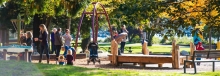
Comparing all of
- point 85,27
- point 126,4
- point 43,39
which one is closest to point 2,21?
point 85,27

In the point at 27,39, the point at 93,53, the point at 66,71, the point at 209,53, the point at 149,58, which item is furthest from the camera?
the point at 27,39

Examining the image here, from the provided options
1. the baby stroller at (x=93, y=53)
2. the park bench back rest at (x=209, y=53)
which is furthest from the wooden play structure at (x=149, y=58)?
the park bench back rest at (x=209, y=53)

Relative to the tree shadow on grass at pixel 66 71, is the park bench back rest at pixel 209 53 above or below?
above

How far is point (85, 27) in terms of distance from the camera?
32.5 meters

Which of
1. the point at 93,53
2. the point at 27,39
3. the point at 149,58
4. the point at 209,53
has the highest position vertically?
the point at 27,39

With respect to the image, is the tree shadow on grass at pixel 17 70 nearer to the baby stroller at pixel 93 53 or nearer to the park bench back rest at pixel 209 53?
the park bench back rest at pixel 209 53

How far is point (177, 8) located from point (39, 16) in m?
20.5

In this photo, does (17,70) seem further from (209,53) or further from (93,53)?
(93,53)

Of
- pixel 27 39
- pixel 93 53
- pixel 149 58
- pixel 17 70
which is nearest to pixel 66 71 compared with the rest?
pixel 17 70

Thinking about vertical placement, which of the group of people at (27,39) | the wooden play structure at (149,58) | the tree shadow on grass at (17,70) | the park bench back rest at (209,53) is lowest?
the wooden play structure at (149,58)

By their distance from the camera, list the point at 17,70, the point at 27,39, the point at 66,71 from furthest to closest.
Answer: the point at 27,39, the point at 66,71, the point at 17,70

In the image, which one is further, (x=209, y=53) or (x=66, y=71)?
(x=209, y=53)

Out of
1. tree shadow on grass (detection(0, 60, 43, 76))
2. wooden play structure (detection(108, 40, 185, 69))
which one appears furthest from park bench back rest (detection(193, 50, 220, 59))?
tree shadow on grass (detection(0, 60, 43, 76))

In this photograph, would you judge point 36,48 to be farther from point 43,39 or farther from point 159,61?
point 159,61
